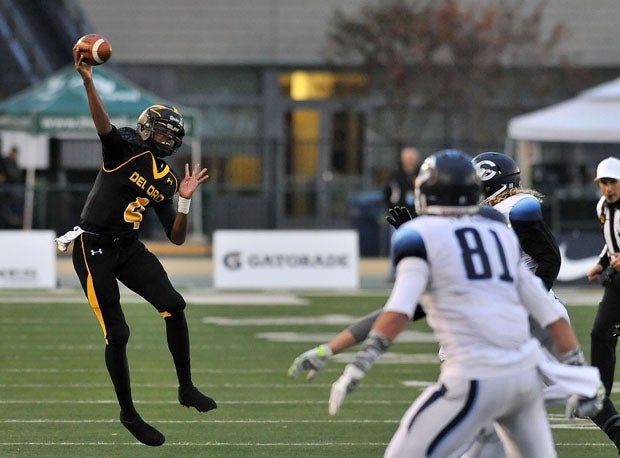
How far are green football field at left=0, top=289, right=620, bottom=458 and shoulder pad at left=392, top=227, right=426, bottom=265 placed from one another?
3.10m

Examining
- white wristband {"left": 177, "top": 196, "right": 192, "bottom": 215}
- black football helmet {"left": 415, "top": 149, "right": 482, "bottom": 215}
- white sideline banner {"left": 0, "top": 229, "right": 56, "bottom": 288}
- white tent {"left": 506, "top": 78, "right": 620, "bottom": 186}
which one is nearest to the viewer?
black football helmet {"left": 415, "top": 149, "right": 482, "bottom": 215}

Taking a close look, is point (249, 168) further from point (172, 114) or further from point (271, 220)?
point (172, 114)

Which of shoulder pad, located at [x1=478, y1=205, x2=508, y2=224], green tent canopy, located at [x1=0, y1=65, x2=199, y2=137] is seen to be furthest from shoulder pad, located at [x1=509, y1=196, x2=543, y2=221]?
green tent canopy, located at [x1=0, y1=65, x2=199, y2=137]

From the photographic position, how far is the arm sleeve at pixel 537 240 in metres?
7.86

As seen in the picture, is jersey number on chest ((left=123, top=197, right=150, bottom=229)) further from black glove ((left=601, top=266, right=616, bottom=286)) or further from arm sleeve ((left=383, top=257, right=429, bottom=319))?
arm sleeve ((left=383, top=257, right=429, bottom=319))

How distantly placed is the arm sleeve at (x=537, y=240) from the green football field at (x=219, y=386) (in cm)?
127

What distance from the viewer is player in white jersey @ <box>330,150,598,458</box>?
562cm

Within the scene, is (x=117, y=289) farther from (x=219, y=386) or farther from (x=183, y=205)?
(x=219, y=386)

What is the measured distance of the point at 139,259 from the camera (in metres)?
8.73

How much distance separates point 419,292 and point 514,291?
1.24 ft

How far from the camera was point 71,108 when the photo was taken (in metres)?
23.1

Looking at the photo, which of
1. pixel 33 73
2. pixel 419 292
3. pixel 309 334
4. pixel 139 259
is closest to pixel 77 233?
pixel 139 259

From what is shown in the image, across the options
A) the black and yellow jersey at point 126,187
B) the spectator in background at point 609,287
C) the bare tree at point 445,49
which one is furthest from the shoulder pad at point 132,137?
the bare tree at point 445,49

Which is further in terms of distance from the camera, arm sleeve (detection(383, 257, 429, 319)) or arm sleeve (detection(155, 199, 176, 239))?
arm sleeve (detection(155, 199, 176, 239))
